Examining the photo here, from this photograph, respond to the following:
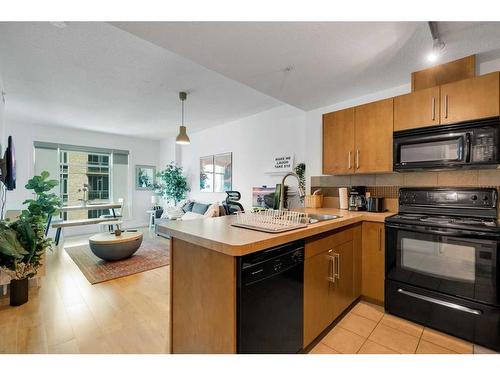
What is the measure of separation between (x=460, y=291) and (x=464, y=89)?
1591 mm

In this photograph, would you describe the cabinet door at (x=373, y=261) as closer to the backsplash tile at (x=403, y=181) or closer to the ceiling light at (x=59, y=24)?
the backsplash tile at (x=403, y=181)

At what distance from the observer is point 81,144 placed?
5.76m

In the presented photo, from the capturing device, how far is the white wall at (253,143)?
3.85 metres

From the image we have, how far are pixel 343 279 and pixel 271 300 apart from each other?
1011 mm

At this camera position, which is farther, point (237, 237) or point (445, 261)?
point (445, 261)

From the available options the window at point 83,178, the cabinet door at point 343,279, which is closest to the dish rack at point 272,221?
the cabinet door at point 343,279

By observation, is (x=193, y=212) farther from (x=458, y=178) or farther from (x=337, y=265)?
(x=458, y=178)

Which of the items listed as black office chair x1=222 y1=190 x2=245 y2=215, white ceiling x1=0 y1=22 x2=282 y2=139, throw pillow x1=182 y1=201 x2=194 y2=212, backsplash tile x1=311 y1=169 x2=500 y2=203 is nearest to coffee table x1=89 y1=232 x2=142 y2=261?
black office chair x1=222 y1=190 x2=245 y2=215

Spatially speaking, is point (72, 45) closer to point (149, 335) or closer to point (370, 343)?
point (149, 335)

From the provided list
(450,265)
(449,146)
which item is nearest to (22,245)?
(450,265)

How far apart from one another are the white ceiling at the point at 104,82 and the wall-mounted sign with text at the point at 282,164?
917 millimetres

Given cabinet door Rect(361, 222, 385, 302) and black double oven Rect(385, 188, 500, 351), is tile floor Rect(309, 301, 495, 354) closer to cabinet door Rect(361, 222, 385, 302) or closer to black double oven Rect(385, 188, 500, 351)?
black double oven Rect(385, 188, 500, 351)

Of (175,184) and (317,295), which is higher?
(175,184)

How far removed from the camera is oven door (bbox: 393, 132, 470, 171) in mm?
1872
